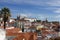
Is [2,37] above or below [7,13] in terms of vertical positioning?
below

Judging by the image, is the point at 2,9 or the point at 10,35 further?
the point at 2,9

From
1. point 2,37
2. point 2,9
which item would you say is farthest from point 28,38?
point 2,9

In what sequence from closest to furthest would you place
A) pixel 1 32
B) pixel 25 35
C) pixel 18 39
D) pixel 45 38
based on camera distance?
pixel 1 32 < pixel 18 39 < pixel 25 35 < pixel 45 38

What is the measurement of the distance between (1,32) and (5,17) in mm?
10586

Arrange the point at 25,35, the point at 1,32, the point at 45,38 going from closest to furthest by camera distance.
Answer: the point at 1,32 → the point at 25,35 → the point at 45,38

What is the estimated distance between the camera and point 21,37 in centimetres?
2575

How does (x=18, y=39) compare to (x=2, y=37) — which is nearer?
(x=2, y=37)

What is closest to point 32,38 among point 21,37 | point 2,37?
point 21,37

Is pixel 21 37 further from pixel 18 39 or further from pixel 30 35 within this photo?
pixel 30 35

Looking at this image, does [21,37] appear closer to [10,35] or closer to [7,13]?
[10,35]

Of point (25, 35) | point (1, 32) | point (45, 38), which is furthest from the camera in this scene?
point (45, 38)

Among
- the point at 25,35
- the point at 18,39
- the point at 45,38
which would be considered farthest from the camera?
the point at 45,38

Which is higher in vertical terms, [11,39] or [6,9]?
[6,9]

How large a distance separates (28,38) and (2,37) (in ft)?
19.4
